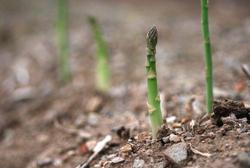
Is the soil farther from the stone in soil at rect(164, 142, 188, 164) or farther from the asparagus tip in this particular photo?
the asparagus tip

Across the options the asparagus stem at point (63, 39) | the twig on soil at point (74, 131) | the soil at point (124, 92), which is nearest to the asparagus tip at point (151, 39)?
the soil at point (124, 92)

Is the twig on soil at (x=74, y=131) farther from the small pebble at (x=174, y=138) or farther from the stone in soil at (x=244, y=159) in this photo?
the stone in soil at (x=244, y=159)

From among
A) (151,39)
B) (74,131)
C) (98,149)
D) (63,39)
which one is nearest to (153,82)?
(151,39)

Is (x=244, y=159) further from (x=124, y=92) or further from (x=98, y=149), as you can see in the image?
(x=124, y=92)

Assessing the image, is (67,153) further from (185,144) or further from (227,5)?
(227,5)

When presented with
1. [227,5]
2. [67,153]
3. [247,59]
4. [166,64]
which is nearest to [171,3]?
[227,5]
